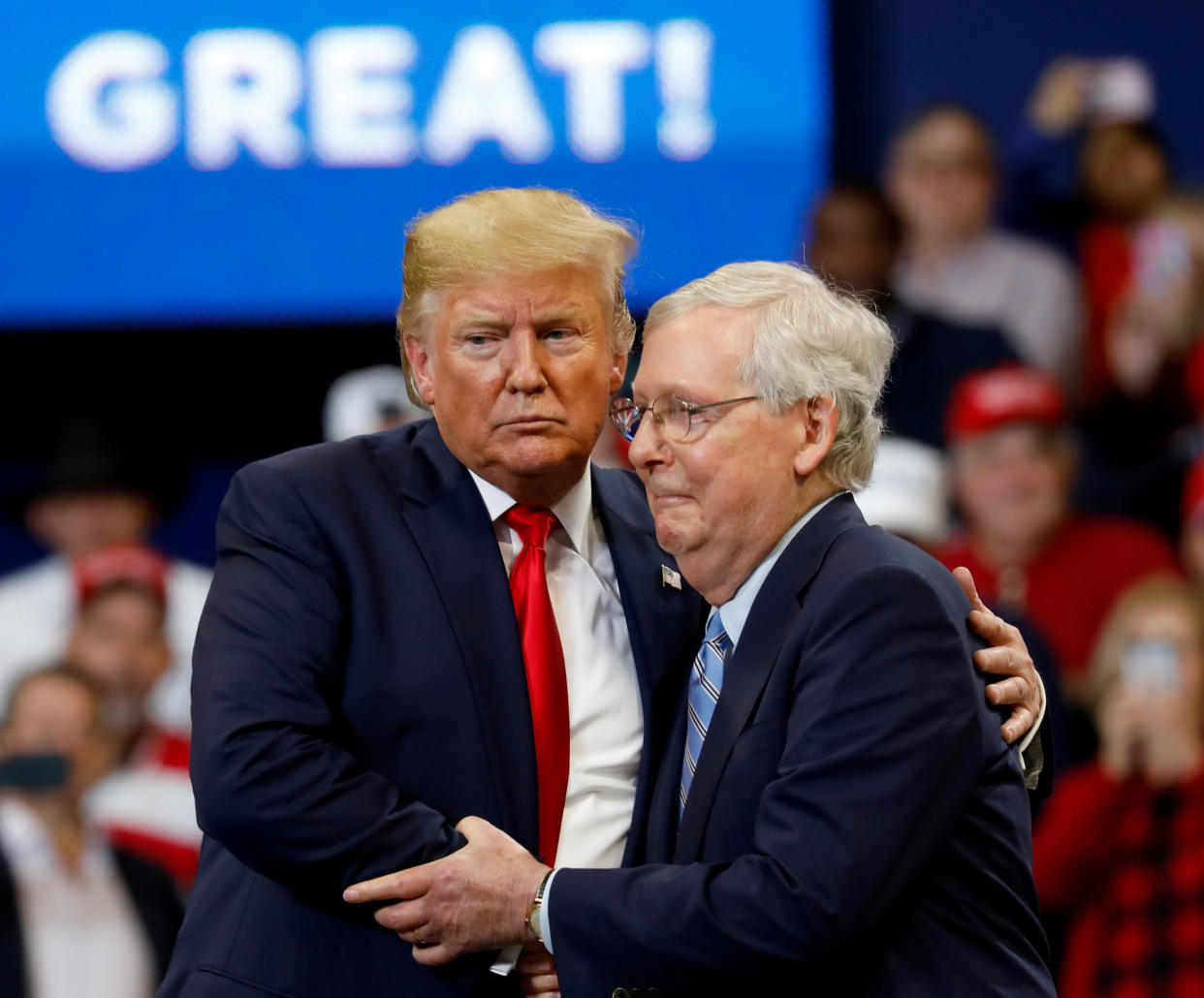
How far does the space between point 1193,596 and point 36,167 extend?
10.2 feet

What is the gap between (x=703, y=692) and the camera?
5.88 feet

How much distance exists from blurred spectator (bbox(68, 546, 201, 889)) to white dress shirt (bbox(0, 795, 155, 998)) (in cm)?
12

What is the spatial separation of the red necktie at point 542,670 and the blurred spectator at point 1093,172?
3.11 m

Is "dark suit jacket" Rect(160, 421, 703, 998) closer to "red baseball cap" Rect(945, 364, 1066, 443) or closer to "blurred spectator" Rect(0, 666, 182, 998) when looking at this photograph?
"blurred spectator" Rect(0, 666, 182, 998)

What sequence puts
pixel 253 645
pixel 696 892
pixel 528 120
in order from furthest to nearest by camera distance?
1. pixel 528 120
2. pixel 253 645
3. pixel 696 892

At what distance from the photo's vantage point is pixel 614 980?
161 centimetres

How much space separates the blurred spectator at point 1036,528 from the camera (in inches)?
164

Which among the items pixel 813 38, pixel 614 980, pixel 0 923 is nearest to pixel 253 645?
pixel 614 980

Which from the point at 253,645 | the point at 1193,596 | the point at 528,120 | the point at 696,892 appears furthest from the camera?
the point at 528,120

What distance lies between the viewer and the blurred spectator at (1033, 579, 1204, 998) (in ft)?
11.2

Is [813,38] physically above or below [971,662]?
above

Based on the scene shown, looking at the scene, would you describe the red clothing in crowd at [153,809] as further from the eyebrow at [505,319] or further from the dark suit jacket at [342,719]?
the eyebrow at [505,319]

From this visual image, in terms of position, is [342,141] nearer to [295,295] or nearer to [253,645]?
[295,295]

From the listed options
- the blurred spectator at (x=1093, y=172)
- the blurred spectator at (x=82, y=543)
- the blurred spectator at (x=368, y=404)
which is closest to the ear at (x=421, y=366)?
the blurred spectator at (x=368, y=404)
